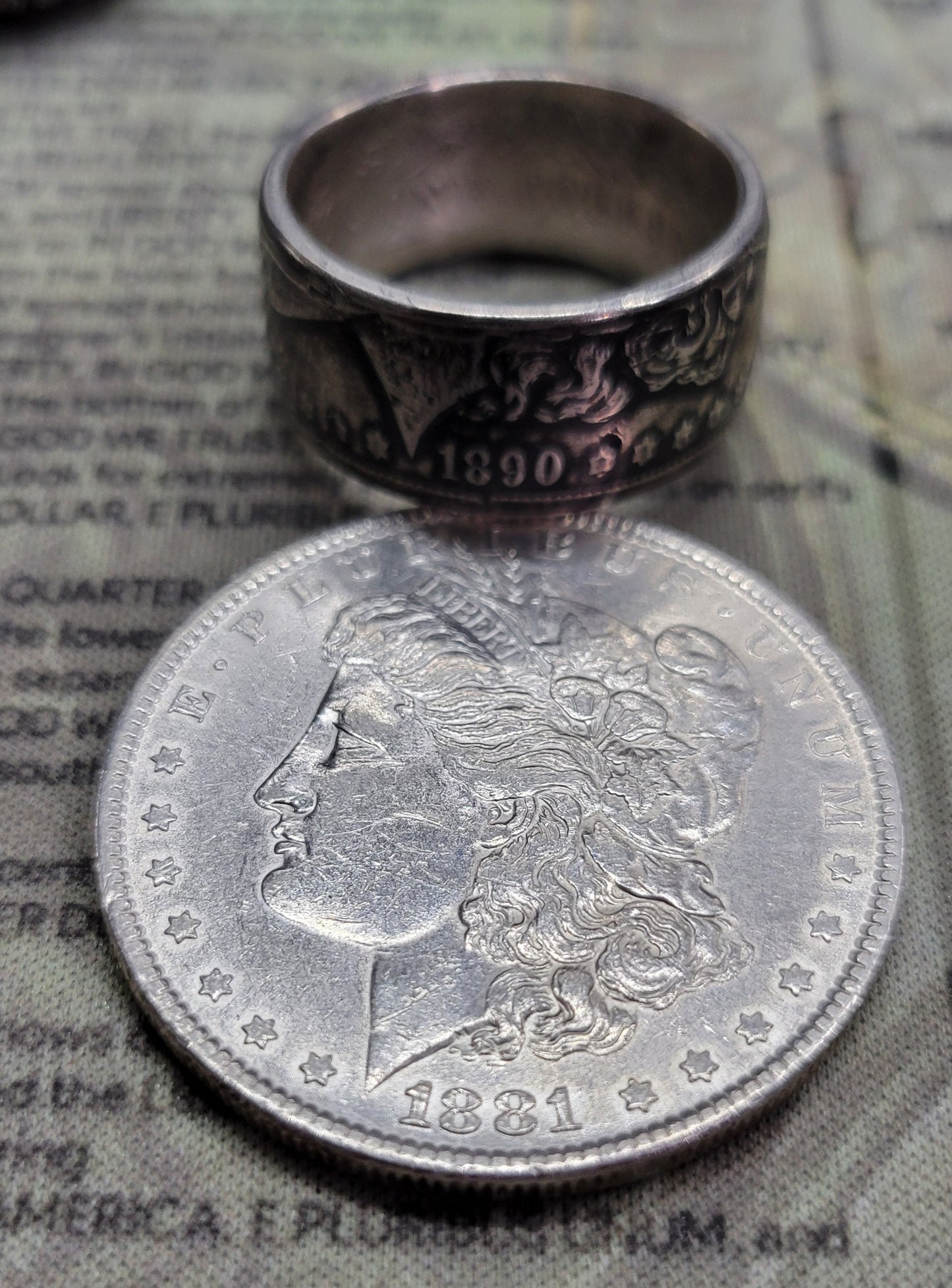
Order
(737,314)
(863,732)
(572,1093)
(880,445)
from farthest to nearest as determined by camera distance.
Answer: (880,445) < (737,314) < (863,732) < (572,1093)

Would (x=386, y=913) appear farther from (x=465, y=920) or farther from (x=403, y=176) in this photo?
(x=403, y=176)

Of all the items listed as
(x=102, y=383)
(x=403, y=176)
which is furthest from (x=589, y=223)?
(x=102, y=383)

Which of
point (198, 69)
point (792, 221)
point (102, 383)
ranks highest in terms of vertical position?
point (792, 221)

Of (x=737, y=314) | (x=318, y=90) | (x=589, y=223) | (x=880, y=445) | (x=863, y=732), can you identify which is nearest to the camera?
(x=863, y=732)

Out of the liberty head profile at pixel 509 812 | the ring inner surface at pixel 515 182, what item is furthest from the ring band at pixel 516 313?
the liberty head profile at pixel 509 812

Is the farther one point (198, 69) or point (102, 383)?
point (198, 69)

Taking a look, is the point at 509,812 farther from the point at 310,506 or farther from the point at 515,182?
the point at 515,182

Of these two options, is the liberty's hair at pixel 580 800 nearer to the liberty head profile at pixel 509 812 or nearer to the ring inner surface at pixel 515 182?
the liberty head profile at pixel 509 812
